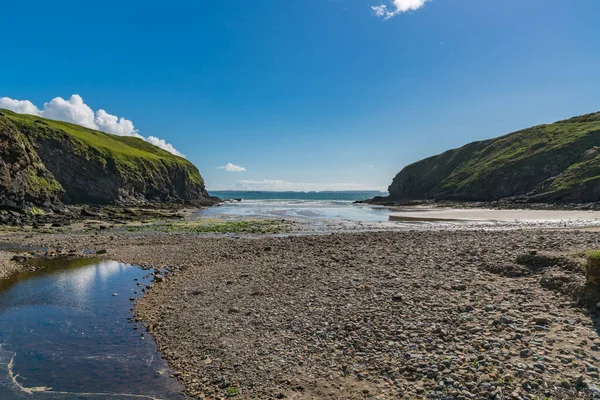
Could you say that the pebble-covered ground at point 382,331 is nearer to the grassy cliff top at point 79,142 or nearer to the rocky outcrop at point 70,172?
the rocky outcrop at point 70,172

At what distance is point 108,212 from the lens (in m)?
72.2

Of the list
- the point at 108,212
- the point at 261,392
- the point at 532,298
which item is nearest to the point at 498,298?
the point at 532,298

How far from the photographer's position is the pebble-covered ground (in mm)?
8727

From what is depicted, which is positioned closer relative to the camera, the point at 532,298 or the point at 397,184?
the point at 532,298

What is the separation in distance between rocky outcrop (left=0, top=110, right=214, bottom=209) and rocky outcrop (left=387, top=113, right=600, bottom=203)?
9819 cm

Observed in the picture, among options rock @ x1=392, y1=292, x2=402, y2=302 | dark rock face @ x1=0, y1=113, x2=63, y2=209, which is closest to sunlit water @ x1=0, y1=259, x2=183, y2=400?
rock @ x1=392, y1=292, x2=402, y2=302

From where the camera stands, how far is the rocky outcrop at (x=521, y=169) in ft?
284

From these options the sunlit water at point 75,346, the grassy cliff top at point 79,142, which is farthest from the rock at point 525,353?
A: the grassy cliff top at point 79,142

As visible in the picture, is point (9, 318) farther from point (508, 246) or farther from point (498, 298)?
point (508, 246)

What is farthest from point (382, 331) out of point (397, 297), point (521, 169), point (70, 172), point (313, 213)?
point (521, 169)

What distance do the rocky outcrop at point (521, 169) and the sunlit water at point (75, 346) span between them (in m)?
94.3

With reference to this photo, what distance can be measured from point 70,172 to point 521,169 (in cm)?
12751

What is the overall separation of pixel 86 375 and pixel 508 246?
2472cm

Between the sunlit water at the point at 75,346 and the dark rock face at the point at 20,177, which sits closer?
the sunlit water at the point at 75,346
